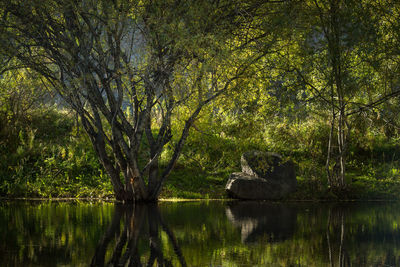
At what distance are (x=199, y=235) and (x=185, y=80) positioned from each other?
14.7 feet

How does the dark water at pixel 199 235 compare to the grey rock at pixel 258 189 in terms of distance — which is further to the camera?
the grey rock at pixel 258 189

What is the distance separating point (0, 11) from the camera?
11234 mm

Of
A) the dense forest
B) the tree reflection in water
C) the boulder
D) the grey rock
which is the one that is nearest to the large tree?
the dense forest

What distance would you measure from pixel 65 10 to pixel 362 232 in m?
6.97

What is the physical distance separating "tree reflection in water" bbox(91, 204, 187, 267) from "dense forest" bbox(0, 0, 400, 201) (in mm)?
1801

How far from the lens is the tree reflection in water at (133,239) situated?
6.29 metres

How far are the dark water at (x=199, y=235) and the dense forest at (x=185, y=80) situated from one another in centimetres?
175

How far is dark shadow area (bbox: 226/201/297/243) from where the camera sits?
8.48 m

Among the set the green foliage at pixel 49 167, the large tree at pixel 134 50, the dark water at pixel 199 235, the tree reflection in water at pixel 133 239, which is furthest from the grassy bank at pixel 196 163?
the tree reflection in water at pixel 133 239

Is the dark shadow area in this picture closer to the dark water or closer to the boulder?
the dark water

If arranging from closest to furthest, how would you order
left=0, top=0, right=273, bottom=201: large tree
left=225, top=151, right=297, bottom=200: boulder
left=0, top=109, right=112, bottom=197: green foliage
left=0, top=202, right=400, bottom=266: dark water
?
left=0, top=202, right=400, bottom=266: dark water, left=0, top=0, right=273, bottom=201: large tree, left=225, top=151, right=297, bottom=200: boulder, left=0, top=109, right=112, bottom=197: green foliage

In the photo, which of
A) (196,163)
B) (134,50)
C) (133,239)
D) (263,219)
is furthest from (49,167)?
(133,239)

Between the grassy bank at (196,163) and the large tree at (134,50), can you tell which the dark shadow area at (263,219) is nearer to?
the grassy bank at (196,163)

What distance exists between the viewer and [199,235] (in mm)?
8391
